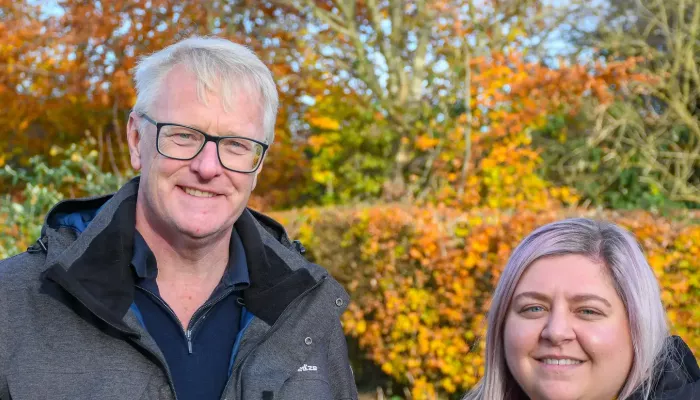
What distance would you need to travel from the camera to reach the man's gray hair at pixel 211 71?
89.7 inches

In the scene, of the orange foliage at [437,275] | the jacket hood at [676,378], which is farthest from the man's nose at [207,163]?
the orange foliage at [437,275]

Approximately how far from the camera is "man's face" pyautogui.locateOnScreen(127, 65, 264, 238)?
7.41 feet

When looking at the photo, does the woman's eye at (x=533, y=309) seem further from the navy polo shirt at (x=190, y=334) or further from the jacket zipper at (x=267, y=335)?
the navy polo shirt at (x=190, y=334)

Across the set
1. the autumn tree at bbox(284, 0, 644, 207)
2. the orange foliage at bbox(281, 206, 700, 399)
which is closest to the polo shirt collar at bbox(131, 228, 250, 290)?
the orange foliage at bbox(281, 206, 700, 399)

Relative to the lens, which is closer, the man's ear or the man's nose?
the man's nose

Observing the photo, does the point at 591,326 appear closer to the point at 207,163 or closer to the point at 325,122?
the point at 207,163

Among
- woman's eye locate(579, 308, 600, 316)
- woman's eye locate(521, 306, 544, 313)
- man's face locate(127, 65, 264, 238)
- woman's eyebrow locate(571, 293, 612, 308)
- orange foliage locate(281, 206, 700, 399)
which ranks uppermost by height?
man's face locate(127, 65, 264, 238)

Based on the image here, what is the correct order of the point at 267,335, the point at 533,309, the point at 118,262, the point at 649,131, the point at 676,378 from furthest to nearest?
the point at 649,131 < the point at 267,335 < the point at 118,262 < the point at 533,309 < the point at 676,378

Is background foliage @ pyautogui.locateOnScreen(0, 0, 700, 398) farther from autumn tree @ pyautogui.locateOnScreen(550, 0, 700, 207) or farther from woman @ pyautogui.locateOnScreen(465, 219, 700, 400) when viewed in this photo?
woman @ pyautogui.locateOnScreen(465, 219, 700, 400)

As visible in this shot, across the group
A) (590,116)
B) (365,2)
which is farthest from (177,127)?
(590,116)

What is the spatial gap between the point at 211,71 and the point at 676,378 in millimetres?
1486

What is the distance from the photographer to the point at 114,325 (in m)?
2.08

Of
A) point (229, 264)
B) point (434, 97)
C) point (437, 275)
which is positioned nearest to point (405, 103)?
point (434, 97)

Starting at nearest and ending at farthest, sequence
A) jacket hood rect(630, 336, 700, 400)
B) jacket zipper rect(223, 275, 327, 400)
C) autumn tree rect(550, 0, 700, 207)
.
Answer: jacket hood rect(630, 336, 700, 400)
jacket zipper rect(223, 275, 327, 400)
autumn tree rect(550, 0, 700, 207)
